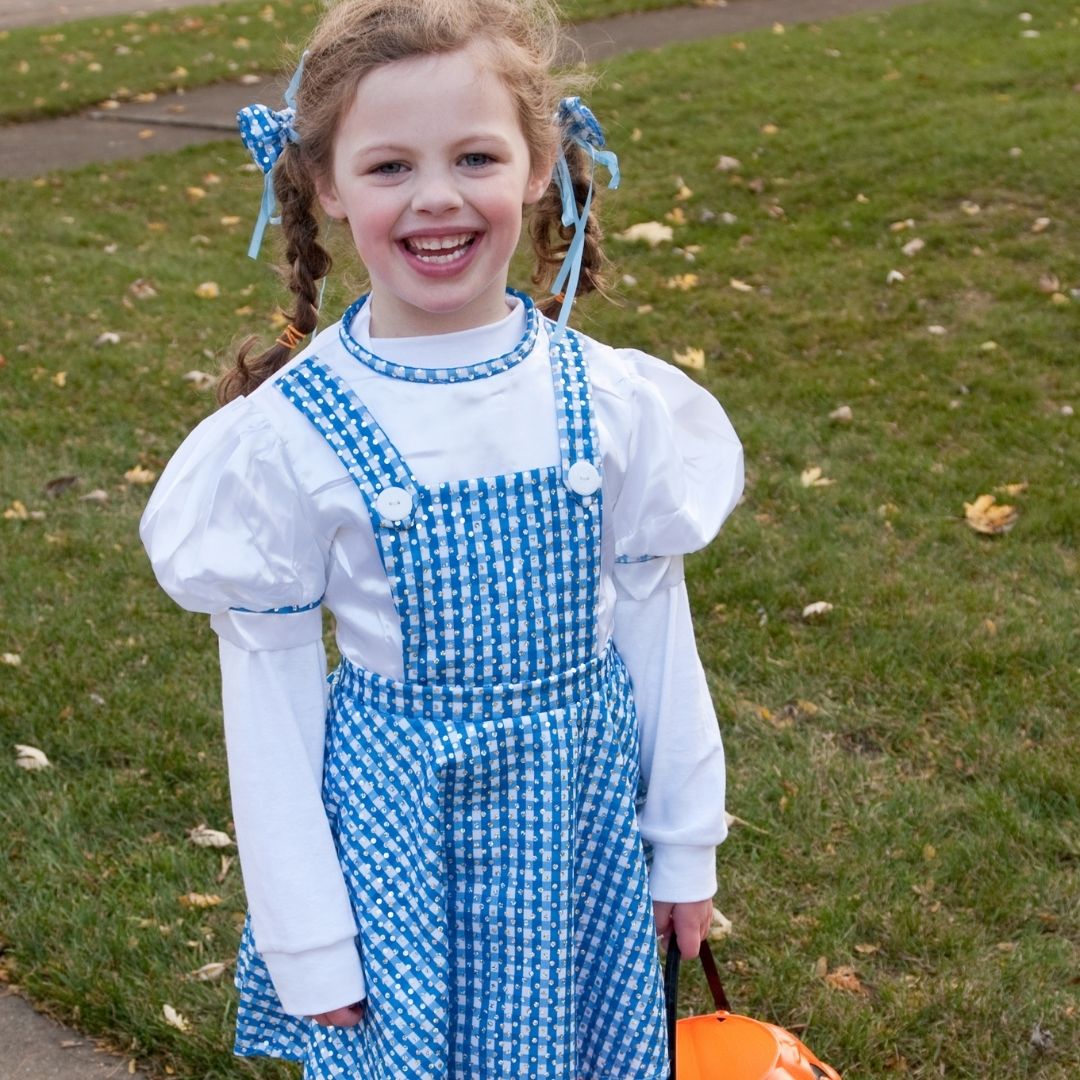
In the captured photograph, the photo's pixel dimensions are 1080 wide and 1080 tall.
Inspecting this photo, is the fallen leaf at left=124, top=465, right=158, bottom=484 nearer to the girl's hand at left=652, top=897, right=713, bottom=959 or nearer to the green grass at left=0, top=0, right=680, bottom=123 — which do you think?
the girl's hand at left=652, top=897, right=713, bottom=959

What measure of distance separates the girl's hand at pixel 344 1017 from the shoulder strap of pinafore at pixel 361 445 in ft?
1.87

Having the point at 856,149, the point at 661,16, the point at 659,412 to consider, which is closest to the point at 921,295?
the point at 856,149

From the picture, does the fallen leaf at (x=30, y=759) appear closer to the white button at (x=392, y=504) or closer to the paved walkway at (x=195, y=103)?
the white button at (x=392, y=504)

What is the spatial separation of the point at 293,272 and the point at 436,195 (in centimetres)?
39

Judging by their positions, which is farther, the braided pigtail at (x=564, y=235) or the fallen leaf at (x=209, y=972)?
the fallen leaf at (x=209, y=972)

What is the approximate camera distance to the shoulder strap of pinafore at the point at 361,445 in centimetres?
175

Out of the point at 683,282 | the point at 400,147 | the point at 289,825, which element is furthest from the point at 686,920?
the point at 683,282

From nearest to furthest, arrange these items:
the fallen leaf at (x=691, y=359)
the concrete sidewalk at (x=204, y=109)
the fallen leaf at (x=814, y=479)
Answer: the fallen leaf at (x=814, y=479)
the fallen leaf at (x=691, y=359)
the concrete sidewalk at (x=204, y=109)

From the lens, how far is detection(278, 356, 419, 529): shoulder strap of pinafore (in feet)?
5.74

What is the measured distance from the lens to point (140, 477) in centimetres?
489

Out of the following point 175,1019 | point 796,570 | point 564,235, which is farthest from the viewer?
point 796,570

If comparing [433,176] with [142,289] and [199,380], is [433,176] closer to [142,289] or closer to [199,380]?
[199,380]

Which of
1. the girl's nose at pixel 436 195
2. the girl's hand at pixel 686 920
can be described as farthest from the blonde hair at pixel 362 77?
the girl's hand at pixel 686 920

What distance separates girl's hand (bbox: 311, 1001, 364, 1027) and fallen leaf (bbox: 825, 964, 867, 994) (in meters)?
1.22
